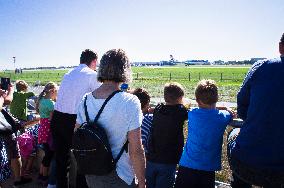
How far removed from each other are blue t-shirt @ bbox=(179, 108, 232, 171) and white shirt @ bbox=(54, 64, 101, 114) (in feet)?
5.07

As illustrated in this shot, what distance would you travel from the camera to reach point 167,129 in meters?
3.82

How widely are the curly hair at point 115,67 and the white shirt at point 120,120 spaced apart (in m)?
0.17

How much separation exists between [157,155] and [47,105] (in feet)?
7.70

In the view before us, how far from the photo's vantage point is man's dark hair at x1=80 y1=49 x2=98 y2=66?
465 cm

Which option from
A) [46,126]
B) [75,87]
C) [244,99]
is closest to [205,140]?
[244,99]

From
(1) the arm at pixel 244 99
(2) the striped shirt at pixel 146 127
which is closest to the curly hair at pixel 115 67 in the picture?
(1) the arm at pixel 244 99

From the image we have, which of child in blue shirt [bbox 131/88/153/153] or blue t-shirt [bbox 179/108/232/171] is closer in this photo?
blue t-shirt [bbox 179/108/232/171]

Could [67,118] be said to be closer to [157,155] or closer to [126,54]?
[157,155]

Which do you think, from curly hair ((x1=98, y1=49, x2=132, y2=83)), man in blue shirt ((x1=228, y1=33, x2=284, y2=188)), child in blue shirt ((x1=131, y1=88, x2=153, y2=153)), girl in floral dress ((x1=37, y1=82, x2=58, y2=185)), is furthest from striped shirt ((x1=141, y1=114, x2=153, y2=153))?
girl in floral dress ((x1=37, y1=82, x2=58, y2=185))

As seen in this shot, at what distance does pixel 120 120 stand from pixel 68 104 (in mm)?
1972

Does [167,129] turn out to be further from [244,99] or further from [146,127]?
[244,99]

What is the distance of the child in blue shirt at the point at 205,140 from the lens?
11.0 feet

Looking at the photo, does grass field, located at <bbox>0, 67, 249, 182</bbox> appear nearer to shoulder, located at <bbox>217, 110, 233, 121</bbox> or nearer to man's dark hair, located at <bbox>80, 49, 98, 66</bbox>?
man's dark hair, located at <bbox>80, 49, 98, 66</bbox>

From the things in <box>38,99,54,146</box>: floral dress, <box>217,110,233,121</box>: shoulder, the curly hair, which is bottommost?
<box>38,99,54,146</box>: floral dress
